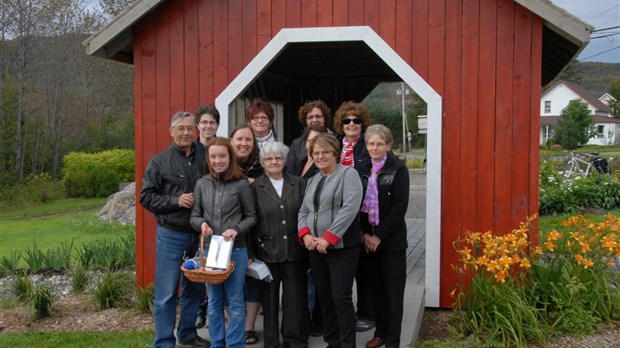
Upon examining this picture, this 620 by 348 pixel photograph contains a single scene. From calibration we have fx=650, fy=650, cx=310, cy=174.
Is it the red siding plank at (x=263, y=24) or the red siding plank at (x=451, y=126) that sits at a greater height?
the red siding plank at (x=263, y=24)

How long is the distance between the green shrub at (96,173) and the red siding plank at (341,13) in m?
17.3

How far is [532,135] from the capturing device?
235 inches

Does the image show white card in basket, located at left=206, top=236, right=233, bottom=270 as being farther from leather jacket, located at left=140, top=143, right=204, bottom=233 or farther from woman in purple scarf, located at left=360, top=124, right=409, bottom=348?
woman in purple scarf, located at left=360, top=124, right=409, bottom=348

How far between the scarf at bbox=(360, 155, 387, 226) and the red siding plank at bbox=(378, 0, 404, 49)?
198 cm

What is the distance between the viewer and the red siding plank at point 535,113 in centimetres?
588

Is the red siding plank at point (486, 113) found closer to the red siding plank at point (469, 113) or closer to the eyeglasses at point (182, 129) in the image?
the red siding plank at point (469, 113)

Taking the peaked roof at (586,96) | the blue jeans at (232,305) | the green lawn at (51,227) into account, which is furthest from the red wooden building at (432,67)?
the peaked roof at (586,96)

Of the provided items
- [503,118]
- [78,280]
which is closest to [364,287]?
[503,118]

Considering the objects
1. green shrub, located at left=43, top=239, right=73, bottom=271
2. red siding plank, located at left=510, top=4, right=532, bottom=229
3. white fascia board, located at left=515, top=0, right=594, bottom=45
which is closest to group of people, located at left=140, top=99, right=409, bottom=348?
red siding plank, located at left=510, top=4, right=532, bottom=229

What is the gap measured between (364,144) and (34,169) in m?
22.8

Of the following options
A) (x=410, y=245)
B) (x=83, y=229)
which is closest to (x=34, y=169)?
(x=83, y=229)

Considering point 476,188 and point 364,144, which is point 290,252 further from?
point 476,188

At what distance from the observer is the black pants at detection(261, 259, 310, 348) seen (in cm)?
459

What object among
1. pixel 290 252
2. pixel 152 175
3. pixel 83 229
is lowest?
pixel 83 229
